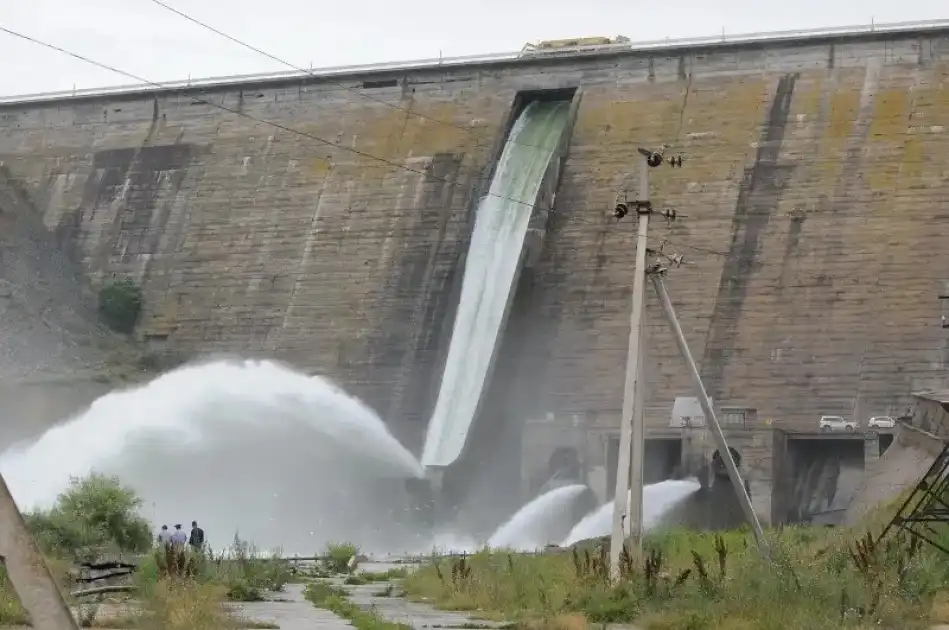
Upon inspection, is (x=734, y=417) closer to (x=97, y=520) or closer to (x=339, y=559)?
(x=339, y=559)

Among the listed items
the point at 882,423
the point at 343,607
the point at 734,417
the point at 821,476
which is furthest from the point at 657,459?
the point at 343,607

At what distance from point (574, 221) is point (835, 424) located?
38.3 ft

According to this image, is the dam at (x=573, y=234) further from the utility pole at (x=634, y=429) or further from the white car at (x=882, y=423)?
the utility pole at (x=634, y=429)

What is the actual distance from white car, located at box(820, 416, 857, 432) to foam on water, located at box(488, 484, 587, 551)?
21.4 feet

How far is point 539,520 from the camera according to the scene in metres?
42.0

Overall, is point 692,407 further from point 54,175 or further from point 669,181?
point 54,175

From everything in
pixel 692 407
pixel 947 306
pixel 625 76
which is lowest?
pixel 692 407

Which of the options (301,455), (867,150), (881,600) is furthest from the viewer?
(867,150)

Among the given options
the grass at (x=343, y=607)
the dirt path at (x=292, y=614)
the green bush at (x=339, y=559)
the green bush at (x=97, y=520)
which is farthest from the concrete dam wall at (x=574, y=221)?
the dirt path at (x=292, y=614)

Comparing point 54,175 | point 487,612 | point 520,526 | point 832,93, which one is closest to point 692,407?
point 520,526

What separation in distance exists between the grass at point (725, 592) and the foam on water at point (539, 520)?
54.5ft

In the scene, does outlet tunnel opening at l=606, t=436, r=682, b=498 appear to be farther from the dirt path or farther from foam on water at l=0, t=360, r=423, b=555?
the dirt path

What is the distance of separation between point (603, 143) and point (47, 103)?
1022 inches

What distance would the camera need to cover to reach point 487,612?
2011cm
